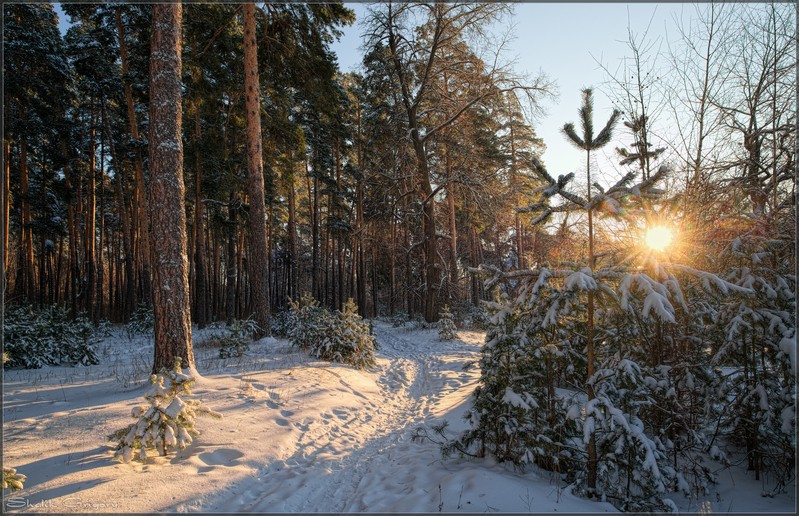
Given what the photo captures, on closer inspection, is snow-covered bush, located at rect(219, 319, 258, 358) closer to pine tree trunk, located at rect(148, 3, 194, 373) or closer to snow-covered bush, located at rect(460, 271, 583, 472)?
pine tree trunk, located at rect(148, 3, 194, 373)

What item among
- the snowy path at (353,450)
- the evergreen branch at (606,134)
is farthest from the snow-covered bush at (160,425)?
the evergreen branch at (606,134)

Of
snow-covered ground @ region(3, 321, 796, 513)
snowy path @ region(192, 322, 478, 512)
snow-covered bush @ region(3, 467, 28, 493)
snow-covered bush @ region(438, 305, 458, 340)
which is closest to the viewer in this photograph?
snow-covered bush @ region(3, 467, 28, 493)

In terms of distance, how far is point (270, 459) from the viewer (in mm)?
4086

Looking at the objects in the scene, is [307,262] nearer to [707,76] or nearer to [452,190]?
[452,190]

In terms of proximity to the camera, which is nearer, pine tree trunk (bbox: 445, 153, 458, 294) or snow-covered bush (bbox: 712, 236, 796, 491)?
snow-covered bush (bbox: 712, 236, 796, 491)

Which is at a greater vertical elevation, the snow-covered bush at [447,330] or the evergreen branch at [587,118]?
the evergreen branch at [587,118]

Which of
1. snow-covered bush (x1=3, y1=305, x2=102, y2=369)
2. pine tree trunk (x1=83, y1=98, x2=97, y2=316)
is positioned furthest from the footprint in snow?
pine tree trunk (x1=83, y1=98, x2=97, y2=316)

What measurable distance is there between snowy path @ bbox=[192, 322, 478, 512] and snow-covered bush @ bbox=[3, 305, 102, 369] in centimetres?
717

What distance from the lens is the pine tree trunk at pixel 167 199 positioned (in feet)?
18.0

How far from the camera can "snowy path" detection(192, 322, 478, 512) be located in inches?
132

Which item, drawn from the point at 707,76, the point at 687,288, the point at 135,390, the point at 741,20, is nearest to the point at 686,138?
the point at 707,76

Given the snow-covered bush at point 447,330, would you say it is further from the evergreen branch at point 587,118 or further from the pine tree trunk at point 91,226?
the pine tree trunk at point 91,226

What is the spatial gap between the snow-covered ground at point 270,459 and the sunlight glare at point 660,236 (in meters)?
2.51

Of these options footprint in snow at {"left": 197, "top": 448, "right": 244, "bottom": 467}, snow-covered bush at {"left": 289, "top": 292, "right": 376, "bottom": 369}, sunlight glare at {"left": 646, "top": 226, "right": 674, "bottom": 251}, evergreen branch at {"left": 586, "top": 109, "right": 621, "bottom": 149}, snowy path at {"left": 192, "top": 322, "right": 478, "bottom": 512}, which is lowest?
snowy path at {"left": 192, "top": 322, "right": 478, "bottom": 512}
